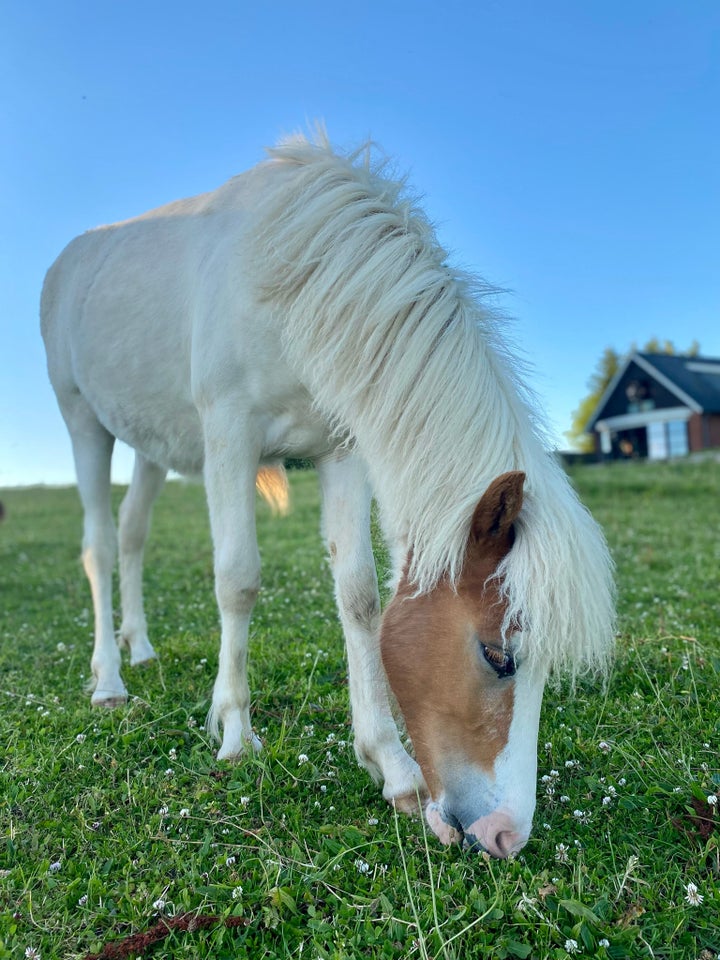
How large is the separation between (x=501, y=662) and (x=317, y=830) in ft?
3.15

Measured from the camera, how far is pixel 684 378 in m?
42.9

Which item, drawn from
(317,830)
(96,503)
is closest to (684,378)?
(96,503)

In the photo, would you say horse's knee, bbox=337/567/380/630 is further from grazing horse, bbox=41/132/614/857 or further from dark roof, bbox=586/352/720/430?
dark roof, bbox=586/352/720/430

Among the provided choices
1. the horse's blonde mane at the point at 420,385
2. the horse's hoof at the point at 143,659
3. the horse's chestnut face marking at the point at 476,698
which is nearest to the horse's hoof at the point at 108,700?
the horse's hoof at the point at 143,659

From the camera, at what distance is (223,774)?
327cm

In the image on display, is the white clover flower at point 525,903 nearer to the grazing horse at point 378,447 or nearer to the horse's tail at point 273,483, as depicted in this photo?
the grazing horse at point 378,447

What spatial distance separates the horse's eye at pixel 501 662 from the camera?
2.56m

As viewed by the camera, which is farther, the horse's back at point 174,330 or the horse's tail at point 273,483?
the horse's tail at point 273,483

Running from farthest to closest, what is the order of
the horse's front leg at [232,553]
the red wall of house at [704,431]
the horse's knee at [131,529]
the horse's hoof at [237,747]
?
the red wall of house at [704,431] → the horse's knee at [131,529] → the horse's front leg at [232,553] → the horse's hoof at [237,747]

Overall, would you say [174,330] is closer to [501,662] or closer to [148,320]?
[148,320]

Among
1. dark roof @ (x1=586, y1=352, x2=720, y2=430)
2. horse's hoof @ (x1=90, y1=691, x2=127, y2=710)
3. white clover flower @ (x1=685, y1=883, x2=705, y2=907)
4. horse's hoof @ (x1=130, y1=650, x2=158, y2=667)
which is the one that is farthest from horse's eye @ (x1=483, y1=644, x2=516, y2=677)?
dark roof @ (x1=586, y1=352, x2=720, y2=430)

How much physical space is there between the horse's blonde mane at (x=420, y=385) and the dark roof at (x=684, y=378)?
134 ft

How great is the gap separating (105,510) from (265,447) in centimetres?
235

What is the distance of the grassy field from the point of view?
2.30 metres
